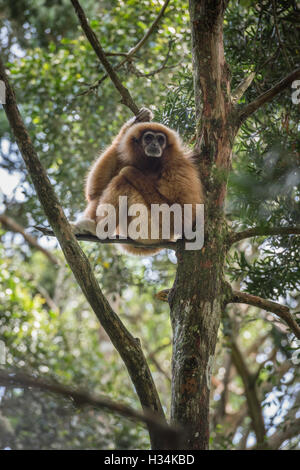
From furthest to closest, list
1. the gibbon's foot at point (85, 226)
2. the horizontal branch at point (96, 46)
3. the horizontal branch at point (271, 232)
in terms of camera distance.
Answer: the gibbon's foot at point (85, 226) < the horizontal branch at point (96, 46) < the horizontal branch at point (271, 232)

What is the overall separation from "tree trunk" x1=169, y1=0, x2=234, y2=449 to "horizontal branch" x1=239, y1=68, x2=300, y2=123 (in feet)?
0.39

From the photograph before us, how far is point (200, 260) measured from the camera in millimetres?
3156

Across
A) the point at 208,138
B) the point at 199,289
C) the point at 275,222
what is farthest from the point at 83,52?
the point at 199,289

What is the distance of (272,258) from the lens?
4.17 meters

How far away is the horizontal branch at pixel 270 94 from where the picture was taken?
3.11 metres

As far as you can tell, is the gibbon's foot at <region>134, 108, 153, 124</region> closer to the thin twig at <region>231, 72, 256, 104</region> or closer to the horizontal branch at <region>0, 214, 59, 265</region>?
the thin twig at <region>231, 72, 256, 104</region>

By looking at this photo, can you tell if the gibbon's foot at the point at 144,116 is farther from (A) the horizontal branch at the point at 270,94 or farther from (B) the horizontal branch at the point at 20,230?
(B) the horizontal branch at the point at 20,230

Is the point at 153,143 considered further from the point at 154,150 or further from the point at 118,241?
the point at 118,241

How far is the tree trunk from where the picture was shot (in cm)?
280

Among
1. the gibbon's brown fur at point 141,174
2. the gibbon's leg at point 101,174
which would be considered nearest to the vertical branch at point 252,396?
the gibbon's brown fur at point 141,174

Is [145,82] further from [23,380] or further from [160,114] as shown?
[23,380]

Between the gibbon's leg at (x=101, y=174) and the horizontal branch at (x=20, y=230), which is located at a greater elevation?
the horizontal branch at (x=20, y=230)

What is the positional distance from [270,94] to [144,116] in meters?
1.63
